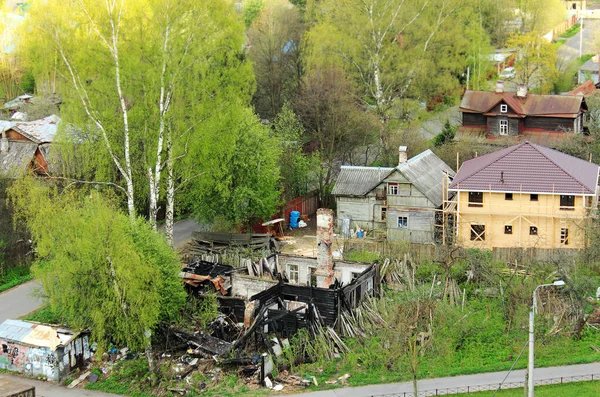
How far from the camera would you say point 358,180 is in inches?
Result: 1756

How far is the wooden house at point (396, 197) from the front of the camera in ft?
139

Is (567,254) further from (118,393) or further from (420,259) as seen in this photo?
(118,393)

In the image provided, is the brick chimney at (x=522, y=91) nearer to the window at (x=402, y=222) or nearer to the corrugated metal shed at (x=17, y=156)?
the window at (x=402, y=222)

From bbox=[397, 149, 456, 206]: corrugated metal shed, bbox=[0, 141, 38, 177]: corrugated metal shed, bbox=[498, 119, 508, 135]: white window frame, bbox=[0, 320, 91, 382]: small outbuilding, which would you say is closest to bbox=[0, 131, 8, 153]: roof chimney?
bbox=[0, 141, 38, 177]: corrugated metal shed

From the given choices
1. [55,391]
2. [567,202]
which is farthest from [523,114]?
[55,391]

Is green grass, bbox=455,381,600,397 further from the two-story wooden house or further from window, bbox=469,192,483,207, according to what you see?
window, bbox=469,192,483,207

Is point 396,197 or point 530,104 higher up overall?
point 530,104

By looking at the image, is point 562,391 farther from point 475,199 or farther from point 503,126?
point 503,126

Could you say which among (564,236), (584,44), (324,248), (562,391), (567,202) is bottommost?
(562,391)

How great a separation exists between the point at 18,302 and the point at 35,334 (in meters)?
5.92

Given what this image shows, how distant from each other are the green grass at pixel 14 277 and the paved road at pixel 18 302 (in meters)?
0.28

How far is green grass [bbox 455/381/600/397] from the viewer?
2755cm

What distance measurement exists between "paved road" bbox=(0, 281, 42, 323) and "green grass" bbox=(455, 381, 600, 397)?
18606mm

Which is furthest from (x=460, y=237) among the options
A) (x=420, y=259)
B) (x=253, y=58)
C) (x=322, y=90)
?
(x=253, y=58)
